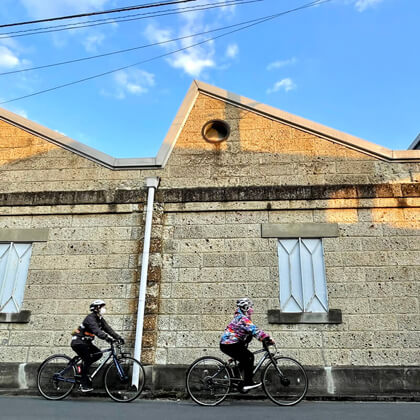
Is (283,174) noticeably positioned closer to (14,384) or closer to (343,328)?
(343,328)

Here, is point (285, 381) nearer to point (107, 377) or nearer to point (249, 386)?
point (249, 386)

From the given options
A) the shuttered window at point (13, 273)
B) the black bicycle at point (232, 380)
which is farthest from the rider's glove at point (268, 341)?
the shuttered window at point (13, 273)

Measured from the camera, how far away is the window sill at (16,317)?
300 inches

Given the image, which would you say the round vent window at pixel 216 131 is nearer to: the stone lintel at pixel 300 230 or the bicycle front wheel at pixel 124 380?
the stone lintel at pixel 300 230

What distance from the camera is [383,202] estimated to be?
7840 mm

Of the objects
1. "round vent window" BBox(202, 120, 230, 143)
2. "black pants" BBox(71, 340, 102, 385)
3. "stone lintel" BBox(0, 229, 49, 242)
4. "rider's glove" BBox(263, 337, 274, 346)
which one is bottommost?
"black pants" BBox(71, 340, 102, 385)

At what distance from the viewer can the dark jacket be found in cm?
636

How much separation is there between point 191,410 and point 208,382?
57cm

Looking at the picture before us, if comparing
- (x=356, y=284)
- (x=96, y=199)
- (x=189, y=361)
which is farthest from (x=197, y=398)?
(x=96, y=199)

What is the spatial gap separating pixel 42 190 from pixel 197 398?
5.74 meters

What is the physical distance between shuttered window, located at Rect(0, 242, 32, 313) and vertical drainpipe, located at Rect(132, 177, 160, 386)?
2630 mm

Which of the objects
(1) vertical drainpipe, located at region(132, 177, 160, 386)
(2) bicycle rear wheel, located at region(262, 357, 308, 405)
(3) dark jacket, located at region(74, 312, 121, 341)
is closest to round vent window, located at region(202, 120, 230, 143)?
(1) vertical drainpipe, located at region(132, 177, 160, 386)

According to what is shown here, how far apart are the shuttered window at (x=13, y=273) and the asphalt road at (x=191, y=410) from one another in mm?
2100

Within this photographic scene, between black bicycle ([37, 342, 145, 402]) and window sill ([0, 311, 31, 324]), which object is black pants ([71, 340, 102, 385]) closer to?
black bicycle ([37, 342, 145, 402])
